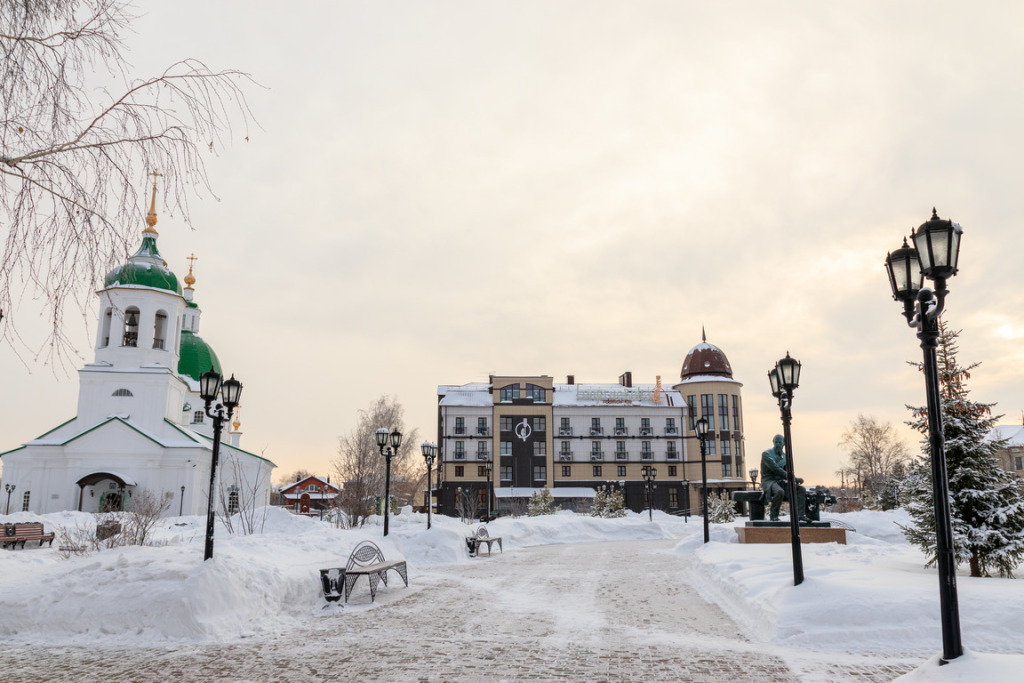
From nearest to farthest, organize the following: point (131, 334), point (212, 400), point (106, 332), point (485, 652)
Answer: point (485, 652) < point (212, 400) < point (106, 332) < point (131, 334)

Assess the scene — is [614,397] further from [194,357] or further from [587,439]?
[194,357]

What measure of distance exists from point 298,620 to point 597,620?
15.8ft

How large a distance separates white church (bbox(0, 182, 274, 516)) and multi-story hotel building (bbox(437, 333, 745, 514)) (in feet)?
73.0

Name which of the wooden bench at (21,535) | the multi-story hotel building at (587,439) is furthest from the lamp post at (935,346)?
the multi-story hotel building at (587,439)

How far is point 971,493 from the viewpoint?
12.0 m

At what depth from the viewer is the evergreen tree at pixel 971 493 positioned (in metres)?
11.7

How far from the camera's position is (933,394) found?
6410mm

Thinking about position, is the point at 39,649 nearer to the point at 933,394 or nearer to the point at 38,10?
the point at 38,10

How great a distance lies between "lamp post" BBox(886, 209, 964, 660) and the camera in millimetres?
5961

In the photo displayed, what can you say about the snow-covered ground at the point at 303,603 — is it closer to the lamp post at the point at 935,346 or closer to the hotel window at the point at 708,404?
the lamp post at the point at 935,346

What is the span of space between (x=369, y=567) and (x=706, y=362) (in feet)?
202

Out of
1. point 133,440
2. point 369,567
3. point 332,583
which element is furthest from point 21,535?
point 133,440

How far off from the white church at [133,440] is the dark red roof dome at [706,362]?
43012 millimetres

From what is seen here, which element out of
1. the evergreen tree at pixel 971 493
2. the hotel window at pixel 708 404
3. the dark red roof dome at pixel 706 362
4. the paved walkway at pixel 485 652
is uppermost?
the dark red roof dome at pixel 706 362
